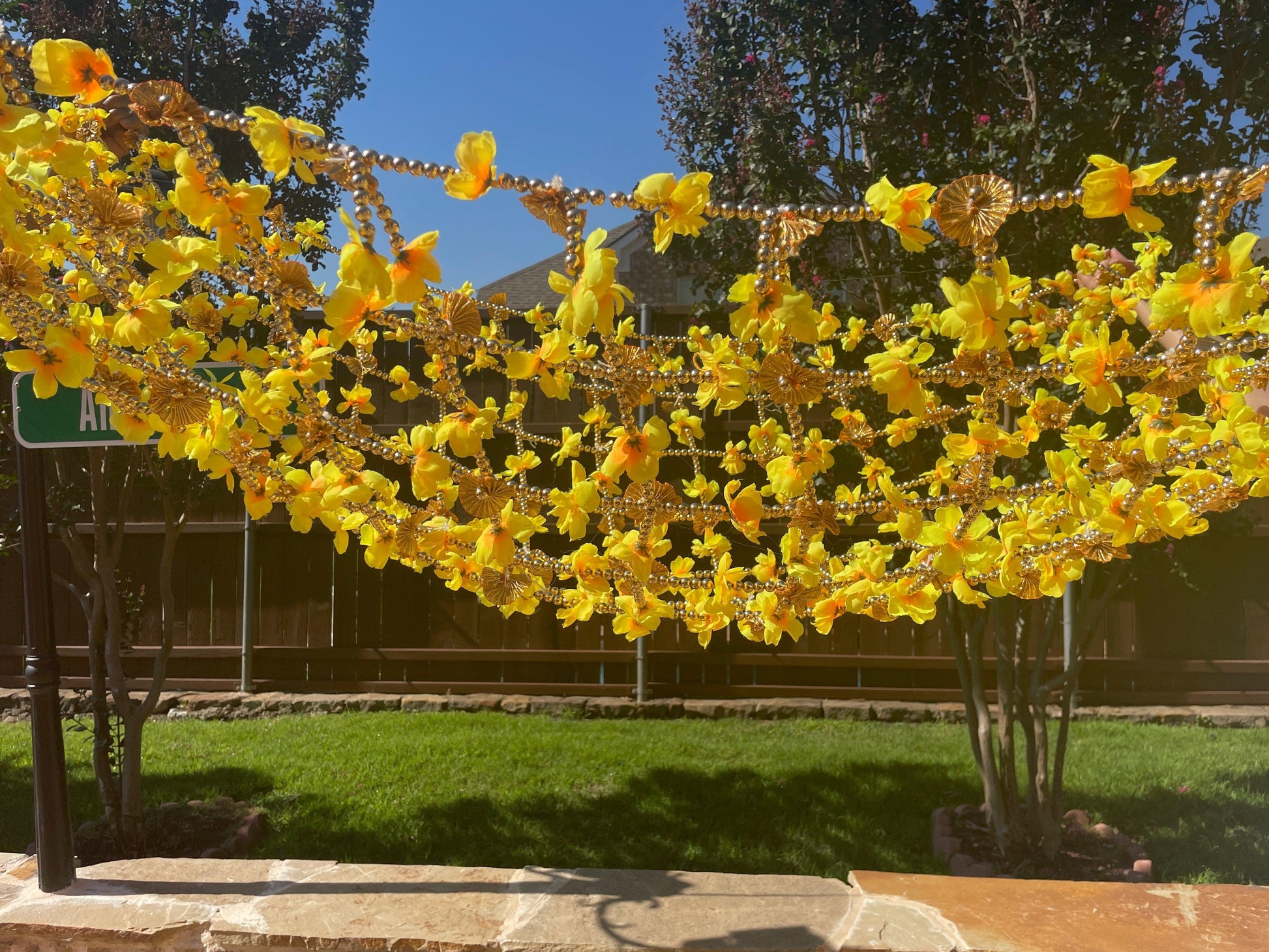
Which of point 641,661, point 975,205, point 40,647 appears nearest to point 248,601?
point 641,661

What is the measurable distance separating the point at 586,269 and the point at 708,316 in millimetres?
2800

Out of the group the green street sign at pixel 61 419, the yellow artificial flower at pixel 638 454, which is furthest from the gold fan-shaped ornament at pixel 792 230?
the green street sign at pixel 61 419

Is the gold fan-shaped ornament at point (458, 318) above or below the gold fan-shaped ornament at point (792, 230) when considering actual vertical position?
below

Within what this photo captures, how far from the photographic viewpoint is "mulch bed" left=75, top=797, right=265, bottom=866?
2771 millimetres

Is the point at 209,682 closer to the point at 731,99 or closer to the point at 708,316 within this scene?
the point at 708,316

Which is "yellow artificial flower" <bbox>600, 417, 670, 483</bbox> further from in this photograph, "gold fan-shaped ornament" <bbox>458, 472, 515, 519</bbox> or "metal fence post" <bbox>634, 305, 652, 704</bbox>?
"metal fence post" <bbox>634, 305, 652, 704</bbox>

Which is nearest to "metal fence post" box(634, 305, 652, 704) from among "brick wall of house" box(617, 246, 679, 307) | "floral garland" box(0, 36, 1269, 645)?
"brick wall of house" box(617, 246, 679, 307)

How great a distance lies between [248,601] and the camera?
462 cm

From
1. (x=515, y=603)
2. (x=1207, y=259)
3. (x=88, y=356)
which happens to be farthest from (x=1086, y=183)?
(x=88, y=356)

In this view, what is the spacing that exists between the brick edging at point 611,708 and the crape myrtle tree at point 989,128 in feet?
4.34

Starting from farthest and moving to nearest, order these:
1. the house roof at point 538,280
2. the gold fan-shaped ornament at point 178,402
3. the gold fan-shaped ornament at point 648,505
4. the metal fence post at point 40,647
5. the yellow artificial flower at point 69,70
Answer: the house roof at point 538,280 < the metal fence post at point 40,647 < the gold fan-shaped ornament at point 648,505 < the gold fan-shaped ornament at point 178,402 < the yellow artificial flower at point 69,70

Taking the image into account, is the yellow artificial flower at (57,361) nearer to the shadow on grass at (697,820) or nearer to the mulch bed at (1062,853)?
the shadow on grass at (697,820)

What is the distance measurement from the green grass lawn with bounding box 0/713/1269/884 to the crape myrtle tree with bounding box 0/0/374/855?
20.3 inches

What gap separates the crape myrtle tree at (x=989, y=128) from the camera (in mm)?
2502
